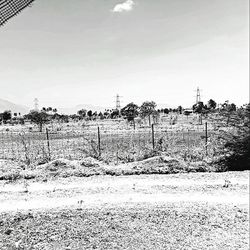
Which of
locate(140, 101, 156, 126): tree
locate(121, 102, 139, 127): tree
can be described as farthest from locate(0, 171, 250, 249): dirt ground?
locate(140, 101, 156, 126): tree

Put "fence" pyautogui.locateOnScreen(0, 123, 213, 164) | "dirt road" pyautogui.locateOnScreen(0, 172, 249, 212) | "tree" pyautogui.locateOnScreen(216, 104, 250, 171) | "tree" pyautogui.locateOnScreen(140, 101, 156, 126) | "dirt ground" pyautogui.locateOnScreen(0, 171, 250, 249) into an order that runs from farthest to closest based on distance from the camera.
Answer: "tree" pyautogui.locateOnScreen(140, 101, 156, 126) < "fence" pyautogui.locateOnScreen(0, 123, 213, 164) < "tree" pyautogui.locateOnScreen(216, 104, 250, 171) < "dirt road" pyautogui.locateOnScreen(0, 172, 249, 212) < "dirt ground" pyautogui.locateOnScreen(0, 171, 250, 249)

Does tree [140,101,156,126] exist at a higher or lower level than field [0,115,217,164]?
higher

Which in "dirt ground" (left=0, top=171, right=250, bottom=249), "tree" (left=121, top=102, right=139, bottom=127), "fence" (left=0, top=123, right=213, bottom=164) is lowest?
"dirt ground" (left=0, top=171, right=250, bottom=249)

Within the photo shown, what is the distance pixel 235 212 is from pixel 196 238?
1557 mm

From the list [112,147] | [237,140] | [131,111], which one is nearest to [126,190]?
[237,140]

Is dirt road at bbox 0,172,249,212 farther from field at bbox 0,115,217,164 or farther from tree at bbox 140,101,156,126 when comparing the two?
tree at bbox 140,101,156,126

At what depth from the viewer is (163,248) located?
4957 millimetres

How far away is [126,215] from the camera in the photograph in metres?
6.28

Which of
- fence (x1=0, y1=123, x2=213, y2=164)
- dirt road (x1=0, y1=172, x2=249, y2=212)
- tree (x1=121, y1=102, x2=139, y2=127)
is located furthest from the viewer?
tree (x1=121, y1=102, x2=139, y2=127)

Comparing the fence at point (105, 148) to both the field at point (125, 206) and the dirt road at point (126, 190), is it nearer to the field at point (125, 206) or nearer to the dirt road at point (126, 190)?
the field at point (125, 206)

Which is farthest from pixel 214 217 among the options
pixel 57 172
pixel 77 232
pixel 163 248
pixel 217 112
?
pixel 217 112

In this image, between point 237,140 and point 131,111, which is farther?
point 131,111

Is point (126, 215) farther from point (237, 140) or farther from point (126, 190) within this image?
point (237, 140)

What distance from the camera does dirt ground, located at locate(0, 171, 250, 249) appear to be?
17.2 ft
